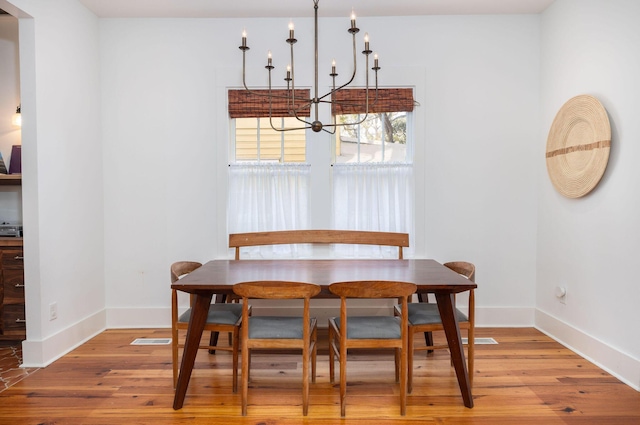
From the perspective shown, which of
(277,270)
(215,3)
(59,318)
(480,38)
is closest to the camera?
(277,270)

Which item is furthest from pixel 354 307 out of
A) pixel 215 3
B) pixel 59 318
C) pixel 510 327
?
pixel 215 3

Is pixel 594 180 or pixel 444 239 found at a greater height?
pixel 594 180

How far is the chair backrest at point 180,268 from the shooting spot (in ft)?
8.61

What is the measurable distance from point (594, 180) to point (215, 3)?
10.6 ft

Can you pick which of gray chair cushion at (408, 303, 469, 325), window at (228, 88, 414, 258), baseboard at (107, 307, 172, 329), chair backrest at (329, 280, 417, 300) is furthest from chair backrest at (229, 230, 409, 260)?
chair backrest at (329, 280, 417, 300)

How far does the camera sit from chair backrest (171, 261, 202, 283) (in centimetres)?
262

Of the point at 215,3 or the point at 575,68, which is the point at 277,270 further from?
the point at 575,68

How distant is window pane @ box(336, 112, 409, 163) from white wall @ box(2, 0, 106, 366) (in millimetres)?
2202

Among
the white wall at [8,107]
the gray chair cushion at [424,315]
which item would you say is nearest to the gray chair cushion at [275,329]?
the gray chair cushion at [424,315]

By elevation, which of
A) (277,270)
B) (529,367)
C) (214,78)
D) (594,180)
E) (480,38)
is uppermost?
(480,38)

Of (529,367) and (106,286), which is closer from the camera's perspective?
(529,367)

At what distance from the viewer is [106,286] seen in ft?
12.5

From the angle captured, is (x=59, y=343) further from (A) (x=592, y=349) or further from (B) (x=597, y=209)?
(B) (x=597, y=209)

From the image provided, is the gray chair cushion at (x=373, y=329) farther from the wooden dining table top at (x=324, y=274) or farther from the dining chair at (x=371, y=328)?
the wooden dining table top at (x=324, y=274)
